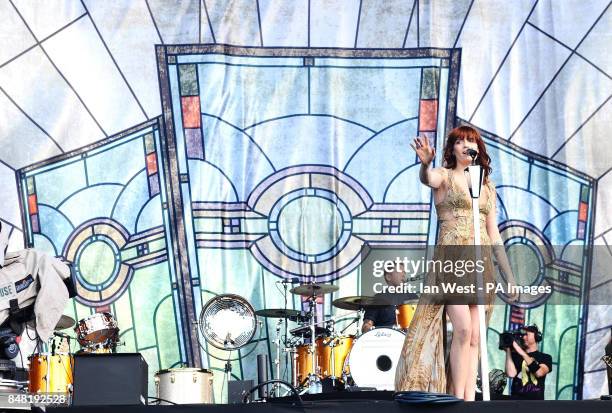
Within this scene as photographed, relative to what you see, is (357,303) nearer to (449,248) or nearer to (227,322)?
(227,322)

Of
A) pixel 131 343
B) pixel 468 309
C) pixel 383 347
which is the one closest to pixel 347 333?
pixel 383 347

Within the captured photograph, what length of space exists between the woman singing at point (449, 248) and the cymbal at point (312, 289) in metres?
2.70

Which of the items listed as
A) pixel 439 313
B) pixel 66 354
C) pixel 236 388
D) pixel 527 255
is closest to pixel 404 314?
pixel 527 255

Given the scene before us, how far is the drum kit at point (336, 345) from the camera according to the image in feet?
28.4

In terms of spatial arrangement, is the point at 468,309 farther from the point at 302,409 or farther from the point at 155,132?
the point at 155,132

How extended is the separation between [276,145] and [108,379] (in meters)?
4.66

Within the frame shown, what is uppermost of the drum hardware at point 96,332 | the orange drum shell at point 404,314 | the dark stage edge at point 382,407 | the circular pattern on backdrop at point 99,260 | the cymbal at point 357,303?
the circular pattern on backdrop at point 99,260

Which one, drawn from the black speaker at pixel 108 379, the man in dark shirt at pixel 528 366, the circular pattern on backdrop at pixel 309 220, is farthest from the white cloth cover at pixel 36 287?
the man in dark shirt at pixel 528 366

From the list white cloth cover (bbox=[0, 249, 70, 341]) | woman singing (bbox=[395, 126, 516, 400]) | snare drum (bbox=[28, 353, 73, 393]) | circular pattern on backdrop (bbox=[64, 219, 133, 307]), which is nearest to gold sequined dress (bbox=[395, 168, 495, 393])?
woman singing (bbox=[395, 126, 516, 400])

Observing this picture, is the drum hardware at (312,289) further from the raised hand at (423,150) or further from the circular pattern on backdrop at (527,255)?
the raised hand at (423,150)

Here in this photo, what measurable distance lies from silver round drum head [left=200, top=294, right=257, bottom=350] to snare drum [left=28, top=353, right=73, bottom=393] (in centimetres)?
102

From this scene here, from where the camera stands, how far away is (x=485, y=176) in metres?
6.16

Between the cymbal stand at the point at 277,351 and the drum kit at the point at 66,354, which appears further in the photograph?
the cymbal stand at the point at 277,351

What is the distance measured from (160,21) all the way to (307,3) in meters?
1.19
